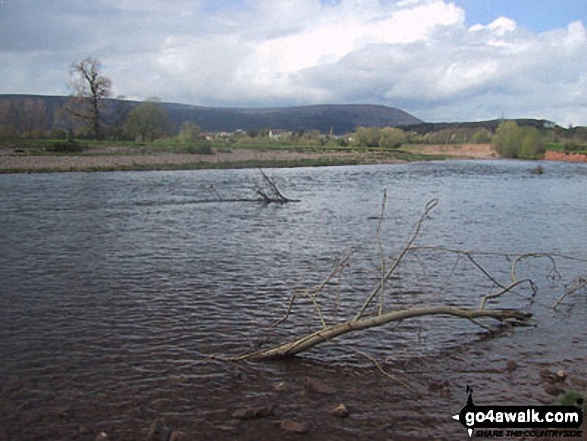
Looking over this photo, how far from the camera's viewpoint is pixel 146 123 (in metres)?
87.1

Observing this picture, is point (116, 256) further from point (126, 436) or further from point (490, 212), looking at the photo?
→ point (490, 212)

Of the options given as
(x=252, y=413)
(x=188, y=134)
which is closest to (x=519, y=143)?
(x=188, y=134)

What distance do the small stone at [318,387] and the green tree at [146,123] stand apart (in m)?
83.3

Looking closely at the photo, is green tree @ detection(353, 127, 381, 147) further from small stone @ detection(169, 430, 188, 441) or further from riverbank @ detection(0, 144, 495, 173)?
small stone @ detection(169, 430, 188, 441)

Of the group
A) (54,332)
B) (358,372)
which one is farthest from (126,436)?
(54,332)

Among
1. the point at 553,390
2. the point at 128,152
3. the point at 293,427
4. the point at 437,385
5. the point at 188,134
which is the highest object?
the point at 188,134

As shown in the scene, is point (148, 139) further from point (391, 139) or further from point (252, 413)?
point (252, 413)

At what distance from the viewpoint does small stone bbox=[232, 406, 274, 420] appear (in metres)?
6.55

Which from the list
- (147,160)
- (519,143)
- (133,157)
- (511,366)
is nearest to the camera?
(511,366)

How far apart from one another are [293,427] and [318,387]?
105 cm

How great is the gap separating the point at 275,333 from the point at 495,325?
3.75 m

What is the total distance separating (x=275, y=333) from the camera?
9.31 meters

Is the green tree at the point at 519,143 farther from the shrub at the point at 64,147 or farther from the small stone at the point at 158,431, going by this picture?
the small stone at the point at 158,431

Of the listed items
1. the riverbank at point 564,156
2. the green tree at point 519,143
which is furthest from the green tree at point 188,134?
the riverbank at point 564,156
